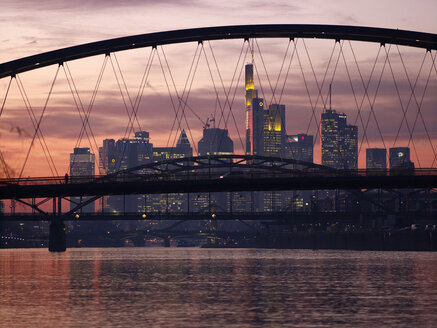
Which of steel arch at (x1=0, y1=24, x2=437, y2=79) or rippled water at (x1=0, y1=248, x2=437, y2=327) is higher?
steel arch at (x1=0, y1=24, x2=437, y2=79)

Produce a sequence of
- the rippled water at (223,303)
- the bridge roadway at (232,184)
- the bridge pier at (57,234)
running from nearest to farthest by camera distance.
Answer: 1. the rippled water at (223,303)
2. the bridge roadway at (232,184)
3. the bridge pier at (57,234)

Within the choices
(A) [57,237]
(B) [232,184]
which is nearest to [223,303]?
(B) [232,184]

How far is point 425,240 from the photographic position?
156 m

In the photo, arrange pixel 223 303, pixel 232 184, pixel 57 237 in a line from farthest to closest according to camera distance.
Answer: pixel 57 237 → pixel 232 184 → pixel 223 303

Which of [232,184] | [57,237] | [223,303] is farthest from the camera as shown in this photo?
[57,237]

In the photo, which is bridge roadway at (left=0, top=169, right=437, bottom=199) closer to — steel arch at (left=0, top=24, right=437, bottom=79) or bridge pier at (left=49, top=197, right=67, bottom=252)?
steel arch at (left=0, top=24, right=437, bottom=79)

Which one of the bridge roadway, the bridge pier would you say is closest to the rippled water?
the bridge roadway

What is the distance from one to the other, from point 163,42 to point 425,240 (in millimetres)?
80059

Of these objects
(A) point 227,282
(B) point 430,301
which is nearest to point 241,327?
(B) point 430,301

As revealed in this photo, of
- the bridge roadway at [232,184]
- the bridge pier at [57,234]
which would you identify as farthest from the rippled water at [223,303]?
the bridge pier at [57,234]

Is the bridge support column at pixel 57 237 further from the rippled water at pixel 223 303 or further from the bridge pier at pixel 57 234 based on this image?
the rippled water at pixel 223 303

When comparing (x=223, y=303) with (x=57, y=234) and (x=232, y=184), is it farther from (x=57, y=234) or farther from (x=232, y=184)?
(x=57, y=234)

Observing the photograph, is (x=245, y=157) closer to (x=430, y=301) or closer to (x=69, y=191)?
(x=69, y=191)

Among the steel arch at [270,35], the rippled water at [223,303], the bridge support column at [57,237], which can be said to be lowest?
the rippled water at [223,303]
